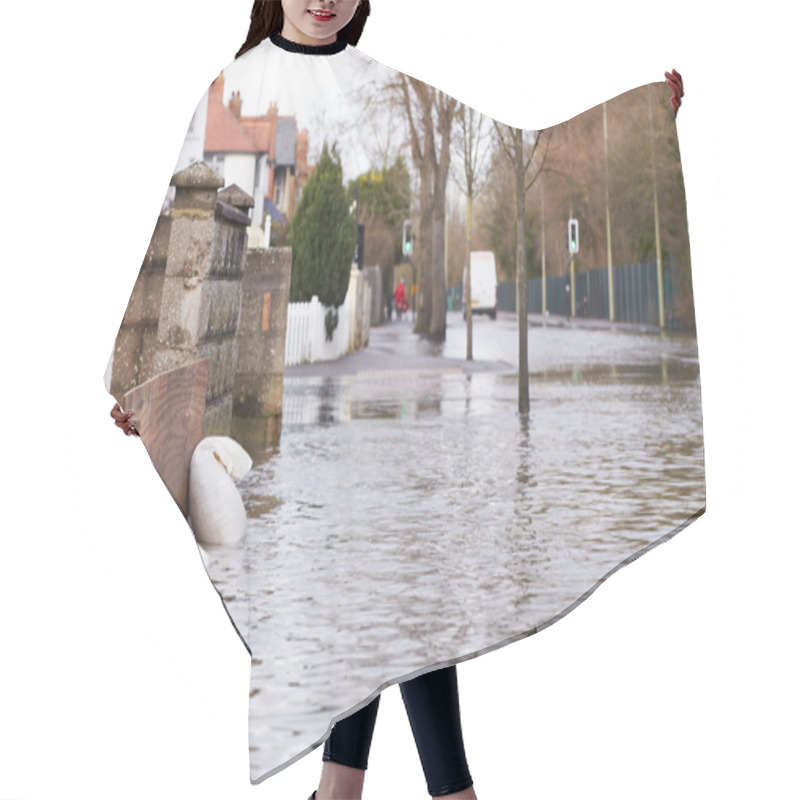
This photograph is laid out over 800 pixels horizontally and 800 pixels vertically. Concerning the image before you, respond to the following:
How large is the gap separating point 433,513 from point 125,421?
790 mm

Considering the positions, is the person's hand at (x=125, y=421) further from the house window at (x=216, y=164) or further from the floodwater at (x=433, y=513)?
the house window at (x=216, y=164)

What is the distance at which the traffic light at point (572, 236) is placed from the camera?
358 centimetres

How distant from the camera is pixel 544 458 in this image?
3314 mm

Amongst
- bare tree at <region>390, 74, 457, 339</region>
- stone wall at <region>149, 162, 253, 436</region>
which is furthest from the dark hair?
stone wall at <region>149, 162, 253, 436</region>

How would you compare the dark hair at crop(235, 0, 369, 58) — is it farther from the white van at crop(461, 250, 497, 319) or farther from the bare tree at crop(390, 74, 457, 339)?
the white van at crop(461, 250, 497, 319)

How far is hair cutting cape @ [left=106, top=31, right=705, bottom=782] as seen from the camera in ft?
10.3

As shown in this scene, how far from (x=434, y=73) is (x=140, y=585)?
1547 mm

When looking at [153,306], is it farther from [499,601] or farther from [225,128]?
[499,601]

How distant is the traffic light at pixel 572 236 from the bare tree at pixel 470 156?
0.92 feet

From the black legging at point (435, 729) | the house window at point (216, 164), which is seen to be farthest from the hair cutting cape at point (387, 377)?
the black legging at point (435, 729)

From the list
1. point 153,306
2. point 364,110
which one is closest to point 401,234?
point 364,110

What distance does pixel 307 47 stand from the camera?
3334 mm

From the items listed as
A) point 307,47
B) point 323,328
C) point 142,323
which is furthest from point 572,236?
point 142,323

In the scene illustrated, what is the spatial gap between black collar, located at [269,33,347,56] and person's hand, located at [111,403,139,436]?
1.02m
